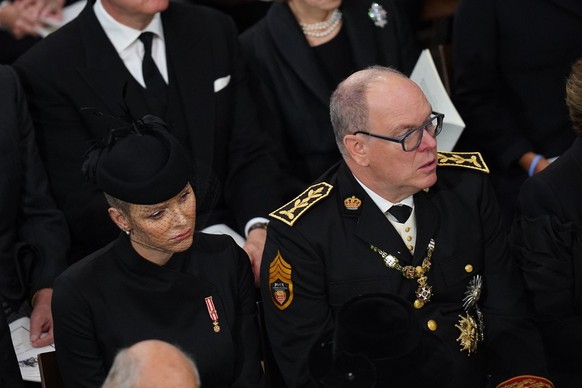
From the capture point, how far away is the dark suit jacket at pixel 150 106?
3869 millimetres

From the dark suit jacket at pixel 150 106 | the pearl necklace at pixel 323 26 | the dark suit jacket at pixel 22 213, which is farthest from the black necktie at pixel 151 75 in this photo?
the pearl necklace at pixel 323 26

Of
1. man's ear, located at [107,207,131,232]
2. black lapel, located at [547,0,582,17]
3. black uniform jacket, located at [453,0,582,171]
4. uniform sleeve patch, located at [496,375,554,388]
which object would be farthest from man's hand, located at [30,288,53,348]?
black lapel, located at [547,0,582,17]

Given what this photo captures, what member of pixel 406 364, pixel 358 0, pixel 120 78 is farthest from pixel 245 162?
pixel 406 364

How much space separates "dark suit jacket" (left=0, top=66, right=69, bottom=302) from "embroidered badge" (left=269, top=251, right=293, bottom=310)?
952 mm

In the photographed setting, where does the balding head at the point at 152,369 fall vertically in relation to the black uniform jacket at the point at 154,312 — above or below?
above

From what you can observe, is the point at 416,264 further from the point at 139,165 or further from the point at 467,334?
the point at 139,165

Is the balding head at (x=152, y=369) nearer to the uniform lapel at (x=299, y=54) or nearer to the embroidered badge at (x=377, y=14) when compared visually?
the uniform lapel at (x=299, y=54)

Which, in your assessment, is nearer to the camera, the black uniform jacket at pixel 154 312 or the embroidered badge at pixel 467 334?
the black uniform jacket at pixel 154 312

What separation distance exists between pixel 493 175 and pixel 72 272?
6.69ft

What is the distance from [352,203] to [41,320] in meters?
1.17

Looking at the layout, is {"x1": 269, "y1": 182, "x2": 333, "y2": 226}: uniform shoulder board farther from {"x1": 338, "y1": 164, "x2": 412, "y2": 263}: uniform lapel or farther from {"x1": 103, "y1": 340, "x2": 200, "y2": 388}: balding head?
{"x1": 103, "y1": 340, "x2": 200, "y2": 388}: balding head

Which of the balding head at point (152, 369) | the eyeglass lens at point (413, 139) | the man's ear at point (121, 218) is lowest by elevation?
the man's ear at point (121, 218)

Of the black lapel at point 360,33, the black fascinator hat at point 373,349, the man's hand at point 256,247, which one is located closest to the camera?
the black fascinator hat at point 373,349

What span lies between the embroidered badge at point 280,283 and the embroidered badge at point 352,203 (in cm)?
26
